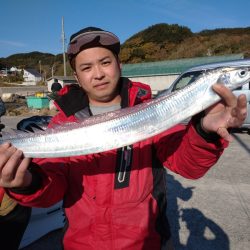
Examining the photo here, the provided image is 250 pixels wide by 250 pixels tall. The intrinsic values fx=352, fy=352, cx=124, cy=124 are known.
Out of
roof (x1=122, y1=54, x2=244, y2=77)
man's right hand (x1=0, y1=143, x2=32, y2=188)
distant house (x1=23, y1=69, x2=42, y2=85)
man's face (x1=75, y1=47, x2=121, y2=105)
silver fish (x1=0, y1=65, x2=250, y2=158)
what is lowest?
distant house (x1=23, y1=69, x2=42, y2=85)

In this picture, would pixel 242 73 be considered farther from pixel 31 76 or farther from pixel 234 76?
pixel 31 76

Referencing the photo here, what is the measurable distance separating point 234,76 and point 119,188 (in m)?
1.02

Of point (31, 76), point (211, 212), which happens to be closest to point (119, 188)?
point (211, 212)

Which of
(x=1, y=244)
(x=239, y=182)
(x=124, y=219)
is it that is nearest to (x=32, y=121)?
(x=1, y=244)

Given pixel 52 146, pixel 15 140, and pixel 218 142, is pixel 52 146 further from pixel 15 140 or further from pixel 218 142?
pixel 218 142

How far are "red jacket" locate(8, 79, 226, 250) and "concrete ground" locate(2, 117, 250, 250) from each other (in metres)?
2.50

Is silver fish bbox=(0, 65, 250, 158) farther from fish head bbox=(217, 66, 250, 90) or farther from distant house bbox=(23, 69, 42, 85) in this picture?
A: distant house bbox=(23, 69, 42, 85)

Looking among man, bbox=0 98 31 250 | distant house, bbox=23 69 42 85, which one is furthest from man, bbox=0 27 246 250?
distant house, bbox=23 69 42 85

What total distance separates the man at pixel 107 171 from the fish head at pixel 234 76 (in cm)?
21

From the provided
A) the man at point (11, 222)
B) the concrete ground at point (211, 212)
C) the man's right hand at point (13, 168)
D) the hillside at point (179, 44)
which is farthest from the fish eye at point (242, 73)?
the hillside at point (179, 44)

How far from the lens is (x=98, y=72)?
2.48 meters

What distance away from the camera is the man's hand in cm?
184

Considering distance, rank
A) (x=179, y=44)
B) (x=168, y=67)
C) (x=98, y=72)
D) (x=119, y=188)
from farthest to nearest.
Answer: (x=179, y=44)
(x=168, y=67)
(x=98, y=72)
(x=119, y=188)

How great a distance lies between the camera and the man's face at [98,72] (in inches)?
98.5
